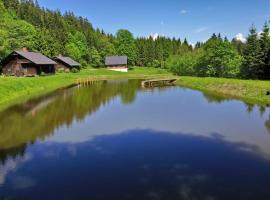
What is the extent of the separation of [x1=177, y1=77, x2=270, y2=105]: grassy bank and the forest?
769 cm

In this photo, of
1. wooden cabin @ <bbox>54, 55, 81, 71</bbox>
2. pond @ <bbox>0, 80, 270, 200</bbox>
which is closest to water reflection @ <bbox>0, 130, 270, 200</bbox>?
pond @ <bbox>0, 80, 270, 200</bbox>

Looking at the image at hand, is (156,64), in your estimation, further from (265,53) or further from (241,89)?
(241,89)

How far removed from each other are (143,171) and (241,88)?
117ft

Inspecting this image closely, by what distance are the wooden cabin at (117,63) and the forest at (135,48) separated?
712 cm

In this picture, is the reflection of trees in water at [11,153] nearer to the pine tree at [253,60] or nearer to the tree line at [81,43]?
the pine tree at [253,60]

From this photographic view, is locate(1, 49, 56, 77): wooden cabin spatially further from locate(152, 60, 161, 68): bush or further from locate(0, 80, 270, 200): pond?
locate(152, 60, 161, 68): bush

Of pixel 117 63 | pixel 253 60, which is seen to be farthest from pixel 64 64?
pixel 253 60

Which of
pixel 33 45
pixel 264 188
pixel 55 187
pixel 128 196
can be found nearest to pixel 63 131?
Answer: pixel 55 187

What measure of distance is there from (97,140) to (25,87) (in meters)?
31.7

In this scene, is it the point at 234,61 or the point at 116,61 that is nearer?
the point at 234,61

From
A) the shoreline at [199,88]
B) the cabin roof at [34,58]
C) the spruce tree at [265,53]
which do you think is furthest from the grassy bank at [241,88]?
the cabin roof at [34,58]

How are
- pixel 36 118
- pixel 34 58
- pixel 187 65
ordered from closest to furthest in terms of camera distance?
pixel 36 118
pixel 34 58
pixel 187 65

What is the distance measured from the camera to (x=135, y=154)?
18672 millimetres

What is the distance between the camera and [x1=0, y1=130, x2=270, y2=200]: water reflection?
43.5 feet
